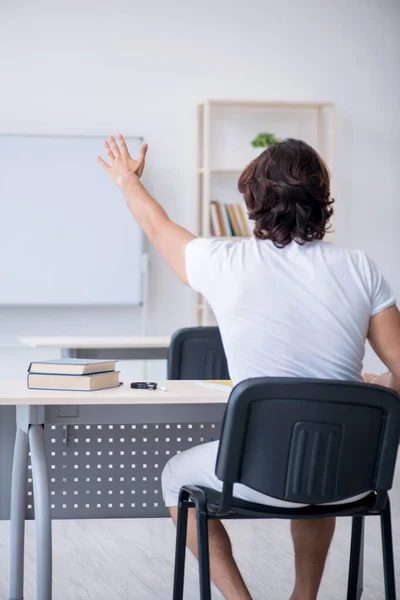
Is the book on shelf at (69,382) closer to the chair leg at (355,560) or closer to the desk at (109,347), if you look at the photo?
the chair leg at (355,560)

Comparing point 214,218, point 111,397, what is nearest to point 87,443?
point 111,397

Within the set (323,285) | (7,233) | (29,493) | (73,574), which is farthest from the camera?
(7,233)

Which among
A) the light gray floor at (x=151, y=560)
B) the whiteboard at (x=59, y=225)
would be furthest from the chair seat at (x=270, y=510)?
the whiteboard at (x=59, y=225)

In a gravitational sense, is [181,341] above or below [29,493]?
above

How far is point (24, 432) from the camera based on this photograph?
7.64 ft

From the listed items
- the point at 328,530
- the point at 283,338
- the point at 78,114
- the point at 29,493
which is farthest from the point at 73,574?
the point at 78,114

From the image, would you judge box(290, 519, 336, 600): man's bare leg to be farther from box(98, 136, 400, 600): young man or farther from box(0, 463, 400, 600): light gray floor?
box(0, 463, 400, 600): light gray floor

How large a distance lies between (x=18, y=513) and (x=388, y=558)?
104 cm

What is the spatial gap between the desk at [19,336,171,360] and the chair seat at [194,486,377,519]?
2.11 meters

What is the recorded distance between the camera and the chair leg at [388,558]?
1.92 m

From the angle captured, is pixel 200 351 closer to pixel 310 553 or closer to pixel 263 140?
pixel 310 553

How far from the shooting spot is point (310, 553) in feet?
7.13

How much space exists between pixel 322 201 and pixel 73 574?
173 cm

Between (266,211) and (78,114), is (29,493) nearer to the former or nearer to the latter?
(266,211)
